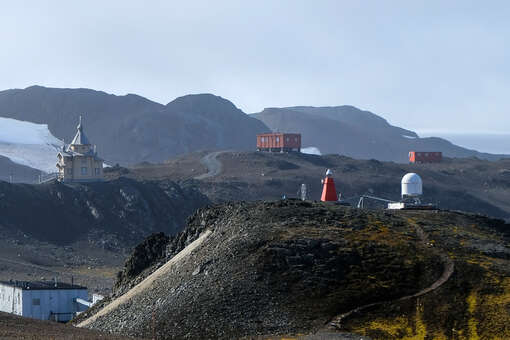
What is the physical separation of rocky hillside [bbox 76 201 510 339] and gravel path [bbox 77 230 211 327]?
0.47 ft

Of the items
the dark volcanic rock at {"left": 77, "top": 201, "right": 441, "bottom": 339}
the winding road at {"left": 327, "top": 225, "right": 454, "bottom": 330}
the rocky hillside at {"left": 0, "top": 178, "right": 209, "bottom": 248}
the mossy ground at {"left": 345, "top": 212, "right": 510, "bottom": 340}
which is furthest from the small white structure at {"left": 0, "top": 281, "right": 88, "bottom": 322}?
the rocky hillside at {"left": 0, "top": 178, "right": 209, "bottom": 248}

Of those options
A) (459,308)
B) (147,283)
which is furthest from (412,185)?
(147,283)

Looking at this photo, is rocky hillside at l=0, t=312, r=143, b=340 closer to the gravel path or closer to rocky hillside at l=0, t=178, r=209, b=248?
the gravel path

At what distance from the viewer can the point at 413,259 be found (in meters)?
59.5

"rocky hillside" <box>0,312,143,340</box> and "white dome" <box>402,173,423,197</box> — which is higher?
"white dome" <box>402,173,423,197</box>

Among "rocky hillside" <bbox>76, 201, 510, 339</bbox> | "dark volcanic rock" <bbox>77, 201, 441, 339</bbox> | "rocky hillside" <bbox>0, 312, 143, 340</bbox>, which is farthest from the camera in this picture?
"dark volcanic rock" <bbox>77, 201, 441, 339</bbox>

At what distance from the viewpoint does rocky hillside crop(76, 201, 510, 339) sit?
5375 cm

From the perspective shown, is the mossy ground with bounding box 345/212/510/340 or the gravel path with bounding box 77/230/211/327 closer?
the mossy ground with bounding box 345/212/510/340

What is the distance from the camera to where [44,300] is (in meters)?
77.9

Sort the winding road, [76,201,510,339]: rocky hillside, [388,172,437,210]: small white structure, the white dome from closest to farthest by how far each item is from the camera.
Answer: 1. the winding road
2. [76,201,510,339]: rocky hillside
3. [388,172,437,210]: small white structure
4. the white dome

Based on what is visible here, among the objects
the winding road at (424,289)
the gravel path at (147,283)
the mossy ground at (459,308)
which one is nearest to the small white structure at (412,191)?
the winding road at (424,289)

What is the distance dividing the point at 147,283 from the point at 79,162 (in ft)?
323

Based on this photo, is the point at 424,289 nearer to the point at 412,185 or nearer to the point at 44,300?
the point at 412,185

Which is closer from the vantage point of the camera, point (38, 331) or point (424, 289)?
point (38, 331)
